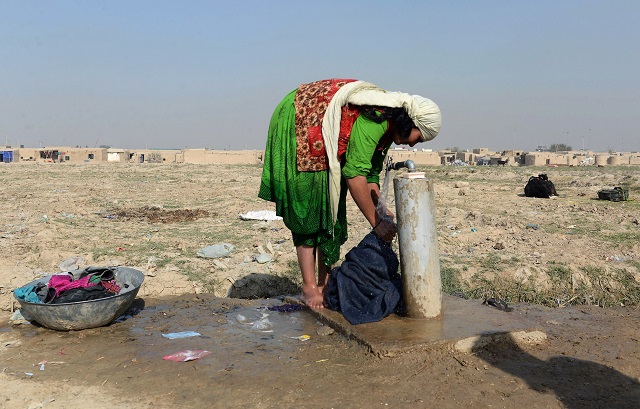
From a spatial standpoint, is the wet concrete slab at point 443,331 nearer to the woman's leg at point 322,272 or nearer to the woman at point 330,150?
the woman's leg at point 322,272

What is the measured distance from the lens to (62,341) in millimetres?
3502

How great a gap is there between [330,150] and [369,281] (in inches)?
35.4

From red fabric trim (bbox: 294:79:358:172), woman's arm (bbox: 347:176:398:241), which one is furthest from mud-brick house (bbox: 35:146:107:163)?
woman's arm (bbox: 347:176:398:241)

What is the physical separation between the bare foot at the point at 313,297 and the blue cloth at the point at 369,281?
0.19 metres

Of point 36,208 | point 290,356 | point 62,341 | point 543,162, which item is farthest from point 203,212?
point 543,162

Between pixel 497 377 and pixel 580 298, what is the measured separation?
98.7 inches

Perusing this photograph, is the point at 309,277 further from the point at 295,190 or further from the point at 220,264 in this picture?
the point at 220,264

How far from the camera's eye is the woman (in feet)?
11.2

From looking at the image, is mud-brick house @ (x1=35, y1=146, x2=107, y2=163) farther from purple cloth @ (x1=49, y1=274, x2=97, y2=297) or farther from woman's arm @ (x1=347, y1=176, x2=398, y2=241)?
woman's arm @ (x1=347, y1=176, x2=398, y2=241)

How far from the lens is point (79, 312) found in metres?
3.54

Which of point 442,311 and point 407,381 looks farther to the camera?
point 442,311

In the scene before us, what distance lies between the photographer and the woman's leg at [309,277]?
3877 mm

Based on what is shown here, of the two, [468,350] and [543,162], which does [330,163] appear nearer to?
[468,350]

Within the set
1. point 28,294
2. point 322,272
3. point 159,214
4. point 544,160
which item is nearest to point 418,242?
point 322,272
